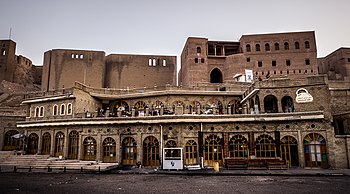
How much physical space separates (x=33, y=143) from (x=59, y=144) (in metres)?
4.12

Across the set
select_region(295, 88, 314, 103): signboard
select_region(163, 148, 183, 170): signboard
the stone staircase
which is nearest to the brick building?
select_region(295, 88, 314, 103): signboard

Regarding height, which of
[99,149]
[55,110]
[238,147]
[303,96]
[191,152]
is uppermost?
[303,96]

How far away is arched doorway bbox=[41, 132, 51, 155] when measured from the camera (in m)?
27.2

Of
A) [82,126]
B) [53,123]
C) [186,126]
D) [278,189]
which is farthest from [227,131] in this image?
[53,123]

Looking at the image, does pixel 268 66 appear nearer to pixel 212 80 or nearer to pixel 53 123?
pixel 212 80

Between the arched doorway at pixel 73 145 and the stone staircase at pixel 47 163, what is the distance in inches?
48.7

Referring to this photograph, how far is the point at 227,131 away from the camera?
22.8 m

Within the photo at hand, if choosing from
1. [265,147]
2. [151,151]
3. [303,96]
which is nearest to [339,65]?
[303,96]

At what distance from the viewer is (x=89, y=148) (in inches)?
992

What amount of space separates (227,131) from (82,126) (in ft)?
49.1

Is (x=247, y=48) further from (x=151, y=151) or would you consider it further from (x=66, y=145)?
(x=66, y=145)

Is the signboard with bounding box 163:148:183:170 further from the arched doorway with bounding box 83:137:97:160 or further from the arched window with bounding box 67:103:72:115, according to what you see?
the arched window with bounding box 67:103:72:115

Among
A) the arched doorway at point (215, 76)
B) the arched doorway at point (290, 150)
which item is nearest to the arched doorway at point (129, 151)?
the arched doorway at point (290, 150)

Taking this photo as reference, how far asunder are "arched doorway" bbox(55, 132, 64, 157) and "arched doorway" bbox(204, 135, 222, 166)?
15629 millimetres
